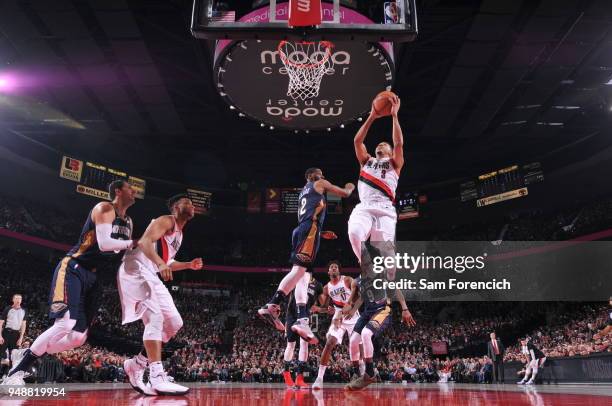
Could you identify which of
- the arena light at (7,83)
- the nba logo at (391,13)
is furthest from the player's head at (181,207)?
the arena light at (7,83)

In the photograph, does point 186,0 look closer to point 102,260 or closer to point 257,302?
point 102,260

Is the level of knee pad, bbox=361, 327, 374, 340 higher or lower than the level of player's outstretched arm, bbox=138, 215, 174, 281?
lower

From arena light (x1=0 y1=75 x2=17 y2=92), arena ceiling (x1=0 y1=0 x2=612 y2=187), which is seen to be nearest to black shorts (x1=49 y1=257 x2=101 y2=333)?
arena ceiling (x1=0 y1=0 x2=612 y2=187)

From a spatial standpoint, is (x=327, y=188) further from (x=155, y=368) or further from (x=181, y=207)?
(x=155, y=368)

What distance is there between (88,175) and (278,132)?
9.34m

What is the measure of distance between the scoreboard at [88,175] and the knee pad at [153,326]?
20130 millimetres

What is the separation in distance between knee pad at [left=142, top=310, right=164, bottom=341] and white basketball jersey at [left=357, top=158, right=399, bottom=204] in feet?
8.55

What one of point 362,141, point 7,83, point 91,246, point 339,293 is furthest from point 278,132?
point 91,246

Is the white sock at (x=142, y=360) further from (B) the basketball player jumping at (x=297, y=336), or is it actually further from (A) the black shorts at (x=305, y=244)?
(B) the basketball player jumping at (x=297, y=336)

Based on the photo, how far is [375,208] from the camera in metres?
5.70

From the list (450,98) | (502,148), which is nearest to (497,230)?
(502,148)

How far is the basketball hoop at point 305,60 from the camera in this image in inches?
382

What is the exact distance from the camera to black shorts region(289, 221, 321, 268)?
6.59 meters

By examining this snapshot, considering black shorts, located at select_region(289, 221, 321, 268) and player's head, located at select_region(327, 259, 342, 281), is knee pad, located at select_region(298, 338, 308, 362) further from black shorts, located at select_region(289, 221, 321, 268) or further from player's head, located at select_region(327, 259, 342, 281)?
black shorts, located at select_region(289, 221, 321, 268)
